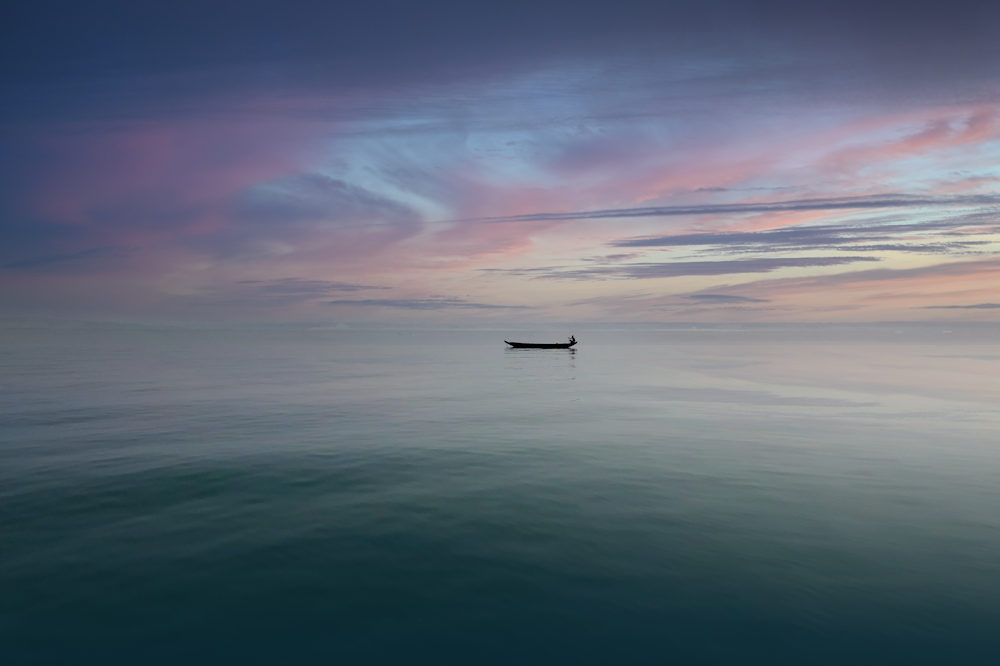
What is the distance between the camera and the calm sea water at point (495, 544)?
9.69 meters

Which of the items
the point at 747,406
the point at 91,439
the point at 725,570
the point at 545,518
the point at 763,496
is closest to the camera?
the point at 725,570

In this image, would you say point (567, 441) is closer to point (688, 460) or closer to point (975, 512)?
point (688, 460)

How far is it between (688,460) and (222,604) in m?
18.4

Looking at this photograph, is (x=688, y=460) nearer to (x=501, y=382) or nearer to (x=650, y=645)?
(x=650, y=645)

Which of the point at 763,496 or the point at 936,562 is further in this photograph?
the point at 763,496

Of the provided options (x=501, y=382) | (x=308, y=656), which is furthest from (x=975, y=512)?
(x=501, y=382)

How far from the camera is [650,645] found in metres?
9.62

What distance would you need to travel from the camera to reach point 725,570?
1220 centimetres

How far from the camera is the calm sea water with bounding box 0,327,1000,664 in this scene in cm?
969

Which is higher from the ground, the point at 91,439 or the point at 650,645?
the point at 91,439

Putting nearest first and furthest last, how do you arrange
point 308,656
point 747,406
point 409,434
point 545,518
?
point 308,656 → point 545,518 → point 409,434 → point 747,406

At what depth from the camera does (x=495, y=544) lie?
535 inches

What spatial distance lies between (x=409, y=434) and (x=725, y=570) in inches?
738

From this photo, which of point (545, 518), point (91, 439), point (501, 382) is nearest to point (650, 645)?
point (545, 518)
